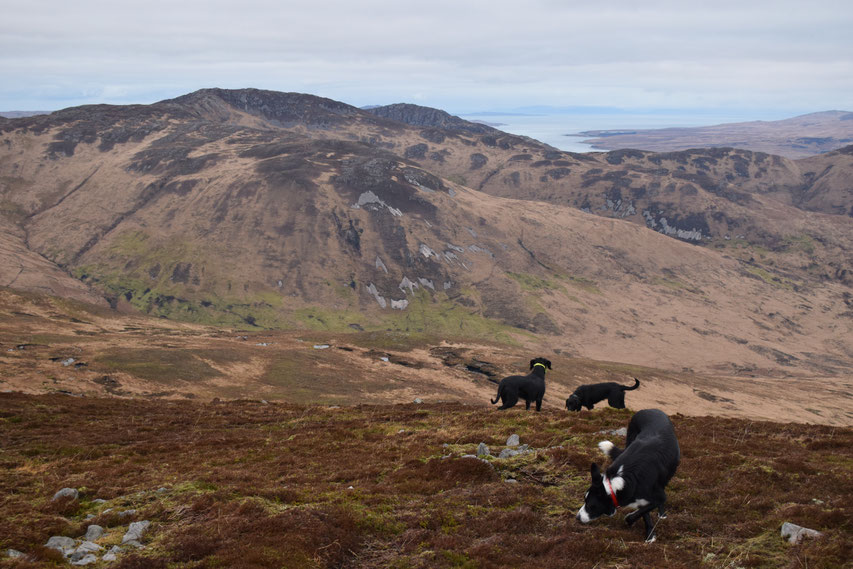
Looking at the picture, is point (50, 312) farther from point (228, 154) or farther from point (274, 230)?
point (228, 154)

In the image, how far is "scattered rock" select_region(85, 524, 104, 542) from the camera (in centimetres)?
1130

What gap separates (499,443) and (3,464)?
1840cm

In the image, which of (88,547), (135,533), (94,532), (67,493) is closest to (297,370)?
(67,493)

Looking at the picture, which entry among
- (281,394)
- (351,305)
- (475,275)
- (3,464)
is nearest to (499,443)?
(3,464)

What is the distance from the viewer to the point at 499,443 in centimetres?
1977

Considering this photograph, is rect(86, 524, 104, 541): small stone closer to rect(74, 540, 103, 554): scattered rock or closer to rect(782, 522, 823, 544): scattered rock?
rect(74, 540, 103, 554): scattered rock

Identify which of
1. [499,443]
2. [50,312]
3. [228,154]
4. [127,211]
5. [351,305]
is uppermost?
[228,154]

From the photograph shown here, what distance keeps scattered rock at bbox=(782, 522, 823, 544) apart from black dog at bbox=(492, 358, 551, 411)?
16552mm

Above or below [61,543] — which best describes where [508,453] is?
below

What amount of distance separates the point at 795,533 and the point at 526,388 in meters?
17.1

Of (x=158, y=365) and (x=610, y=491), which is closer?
(x=610, y=491)

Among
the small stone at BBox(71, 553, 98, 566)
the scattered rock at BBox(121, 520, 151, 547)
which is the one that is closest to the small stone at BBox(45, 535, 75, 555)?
the small stone at BBox(71, 553, 98, 566)

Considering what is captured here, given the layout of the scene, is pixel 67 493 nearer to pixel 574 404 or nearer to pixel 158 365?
pixel 574 404

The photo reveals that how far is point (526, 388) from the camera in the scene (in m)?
27.4
